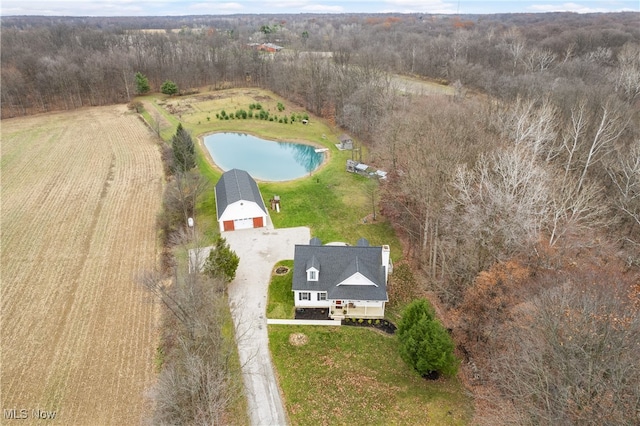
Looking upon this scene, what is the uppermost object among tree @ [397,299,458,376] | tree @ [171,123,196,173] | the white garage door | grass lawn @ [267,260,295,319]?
tree @ [171,123,196,173]

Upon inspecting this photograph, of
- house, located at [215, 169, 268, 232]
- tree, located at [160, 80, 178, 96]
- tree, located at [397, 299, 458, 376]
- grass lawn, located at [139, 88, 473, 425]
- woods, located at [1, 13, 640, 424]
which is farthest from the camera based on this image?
tree, located at [160, 80, 178, 96]

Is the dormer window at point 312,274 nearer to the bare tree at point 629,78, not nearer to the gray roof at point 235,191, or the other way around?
the gray roof at point 235,191

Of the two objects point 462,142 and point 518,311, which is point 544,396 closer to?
point 518,311

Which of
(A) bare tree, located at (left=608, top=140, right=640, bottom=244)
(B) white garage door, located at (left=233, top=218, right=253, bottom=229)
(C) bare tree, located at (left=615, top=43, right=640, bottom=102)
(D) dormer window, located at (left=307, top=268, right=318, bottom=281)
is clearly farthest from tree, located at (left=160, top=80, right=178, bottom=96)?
(A) bare tree, located at (left=608, top=140, right=640, bottom=244)

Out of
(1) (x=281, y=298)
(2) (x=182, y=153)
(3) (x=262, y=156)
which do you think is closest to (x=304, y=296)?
(1) (x=281, y=298)

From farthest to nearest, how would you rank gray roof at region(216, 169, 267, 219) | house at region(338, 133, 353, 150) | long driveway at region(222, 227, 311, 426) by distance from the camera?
house at region(338, 133, 353, 150), gray roof at region(216, 169, 267, 219), long driveway at region(222, 227, 311, 426)

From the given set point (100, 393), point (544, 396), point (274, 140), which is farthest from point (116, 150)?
point (544, 396)

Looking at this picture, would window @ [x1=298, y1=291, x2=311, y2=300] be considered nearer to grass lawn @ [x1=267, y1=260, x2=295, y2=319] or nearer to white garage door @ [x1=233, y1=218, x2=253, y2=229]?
grass lawn @ [x1=267, y1=260, x2=295, y2=319]
